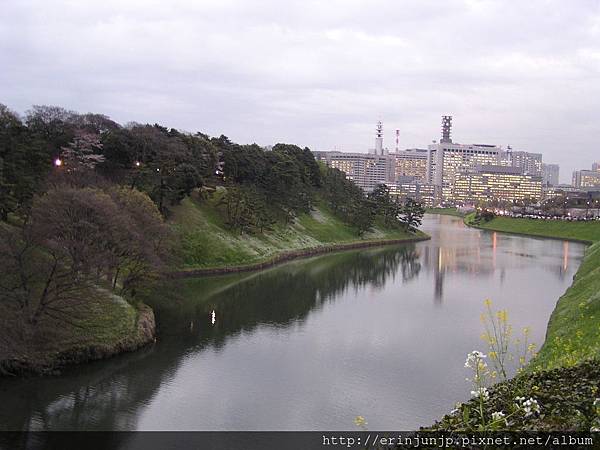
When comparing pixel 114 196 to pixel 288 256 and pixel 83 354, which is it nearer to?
pixel 83 354

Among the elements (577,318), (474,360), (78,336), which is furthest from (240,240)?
(474,360)

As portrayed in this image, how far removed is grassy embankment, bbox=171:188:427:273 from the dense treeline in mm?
1489

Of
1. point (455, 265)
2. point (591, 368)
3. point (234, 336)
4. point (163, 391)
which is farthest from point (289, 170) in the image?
point (591, 368)

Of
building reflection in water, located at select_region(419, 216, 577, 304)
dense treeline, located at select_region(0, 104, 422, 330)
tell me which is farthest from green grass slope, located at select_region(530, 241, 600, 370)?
dense treeline, located at select_region(0, 104, 422, 330)

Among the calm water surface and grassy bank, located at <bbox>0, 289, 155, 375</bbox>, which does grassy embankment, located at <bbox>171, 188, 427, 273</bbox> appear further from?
grassy bank, located at <bbox>0, 289, 155, 375</bbox>

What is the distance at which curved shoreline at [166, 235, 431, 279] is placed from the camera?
4612 centimetres

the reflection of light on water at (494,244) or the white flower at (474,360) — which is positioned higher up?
the white flower at (474,360)

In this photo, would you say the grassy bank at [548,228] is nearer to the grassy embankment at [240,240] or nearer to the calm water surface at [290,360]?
the grassy embankment at [240,240]

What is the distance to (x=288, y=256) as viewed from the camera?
195 feet

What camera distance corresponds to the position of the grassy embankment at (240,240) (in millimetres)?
49188

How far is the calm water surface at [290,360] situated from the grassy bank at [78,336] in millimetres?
758

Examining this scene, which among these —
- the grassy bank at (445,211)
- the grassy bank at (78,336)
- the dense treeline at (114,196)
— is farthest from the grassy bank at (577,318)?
the grassy bank at (445,211)

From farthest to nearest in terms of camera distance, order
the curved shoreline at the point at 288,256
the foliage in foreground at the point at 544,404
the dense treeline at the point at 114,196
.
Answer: the curved shoreline at the point at 288,256, the dense treeline at the point at 114,196, the foliage in foreground at the point at 544,404

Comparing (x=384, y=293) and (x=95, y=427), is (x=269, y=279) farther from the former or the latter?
(x=95, y=427)
